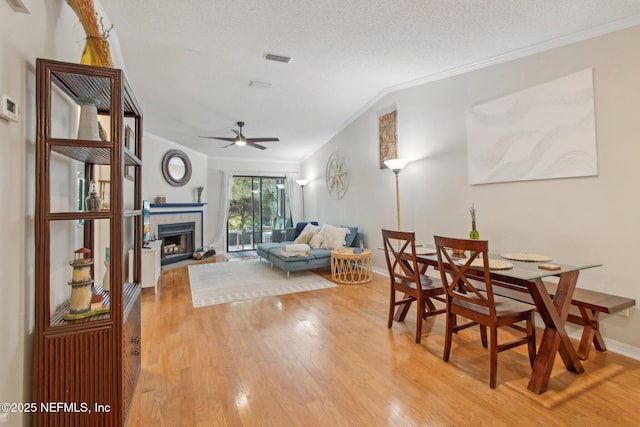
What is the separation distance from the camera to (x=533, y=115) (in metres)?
2.80

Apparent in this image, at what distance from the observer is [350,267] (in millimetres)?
4699

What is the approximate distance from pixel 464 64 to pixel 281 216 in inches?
240

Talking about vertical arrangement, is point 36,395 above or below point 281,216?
below

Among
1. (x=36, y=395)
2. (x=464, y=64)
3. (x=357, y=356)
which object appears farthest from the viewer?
(x=464, y=64)

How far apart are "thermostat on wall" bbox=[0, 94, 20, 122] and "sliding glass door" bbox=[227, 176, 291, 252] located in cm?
678

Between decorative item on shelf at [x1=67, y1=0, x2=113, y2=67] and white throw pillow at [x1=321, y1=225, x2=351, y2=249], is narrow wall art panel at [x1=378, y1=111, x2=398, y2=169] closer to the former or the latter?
white throw pillow at [x1=321, y1=225, x2=351, y2=249]

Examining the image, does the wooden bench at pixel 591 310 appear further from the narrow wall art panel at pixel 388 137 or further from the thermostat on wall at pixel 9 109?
the thermostat on wall at pixel 9 109

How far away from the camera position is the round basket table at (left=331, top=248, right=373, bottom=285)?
4.52 metres

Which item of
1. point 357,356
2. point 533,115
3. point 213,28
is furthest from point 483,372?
point 213,28

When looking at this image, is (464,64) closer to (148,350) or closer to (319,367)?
(319,367)

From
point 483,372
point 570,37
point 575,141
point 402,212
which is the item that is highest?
point 570,37

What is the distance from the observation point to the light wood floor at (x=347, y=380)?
1660 millimetres

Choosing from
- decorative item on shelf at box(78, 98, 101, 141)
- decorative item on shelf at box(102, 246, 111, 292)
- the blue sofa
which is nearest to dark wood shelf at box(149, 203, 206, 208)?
the blue sofa

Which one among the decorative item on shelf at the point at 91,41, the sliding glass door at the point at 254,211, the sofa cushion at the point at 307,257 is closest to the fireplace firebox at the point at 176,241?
the sliding glass door at the point at 254,211
